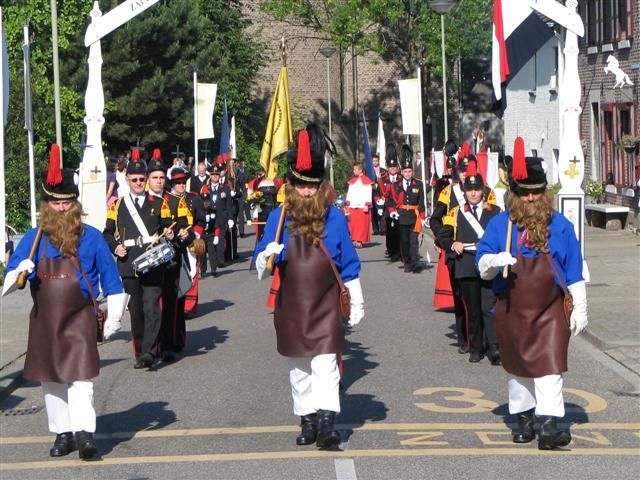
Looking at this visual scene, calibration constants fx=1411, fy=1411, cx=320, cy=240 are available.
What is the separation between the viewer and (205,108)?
3284 centimetres

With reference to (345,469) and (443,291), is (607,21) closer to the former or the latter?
(443,291)

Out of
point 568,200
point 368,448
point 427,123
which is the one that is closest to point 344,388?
point 368,448

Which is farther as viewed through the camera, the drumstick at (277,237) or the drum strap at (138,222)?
the drum strap at (138,222)

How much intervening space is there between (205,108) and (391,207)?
1140 cm

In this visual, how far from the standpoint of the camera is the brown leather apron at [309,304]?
8812 mm

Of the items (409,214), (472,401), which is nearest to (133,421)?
(472,401)

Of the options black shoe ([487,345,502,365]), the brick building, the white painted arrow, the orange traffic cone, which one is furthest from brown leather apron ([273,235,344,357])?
the brick building

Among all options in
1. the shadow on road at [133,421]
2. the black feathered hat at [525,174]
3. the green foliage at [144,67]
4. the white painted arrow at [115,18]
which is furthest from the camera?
the green foliage at [144,67]

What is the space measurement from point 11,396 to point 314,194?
12.0 ft

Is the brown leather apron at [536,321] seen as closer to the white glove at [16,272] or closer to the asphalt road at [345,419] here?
the asphalt road at [345,419]

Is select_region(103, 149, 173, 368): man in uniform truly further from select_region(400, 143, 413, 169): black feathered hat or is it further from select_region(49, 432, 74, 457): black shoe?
select_region(400, 143, 413, 169): black feathered hat

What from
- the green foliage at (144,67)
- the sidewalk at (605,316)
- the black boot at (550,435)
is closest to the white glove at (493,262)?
the black boot at (550,435)

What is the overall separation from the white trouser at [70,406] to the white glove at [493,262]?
2.52 metres

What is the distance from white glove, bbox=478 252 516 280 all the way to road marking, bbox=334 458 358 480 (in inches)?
56.5
